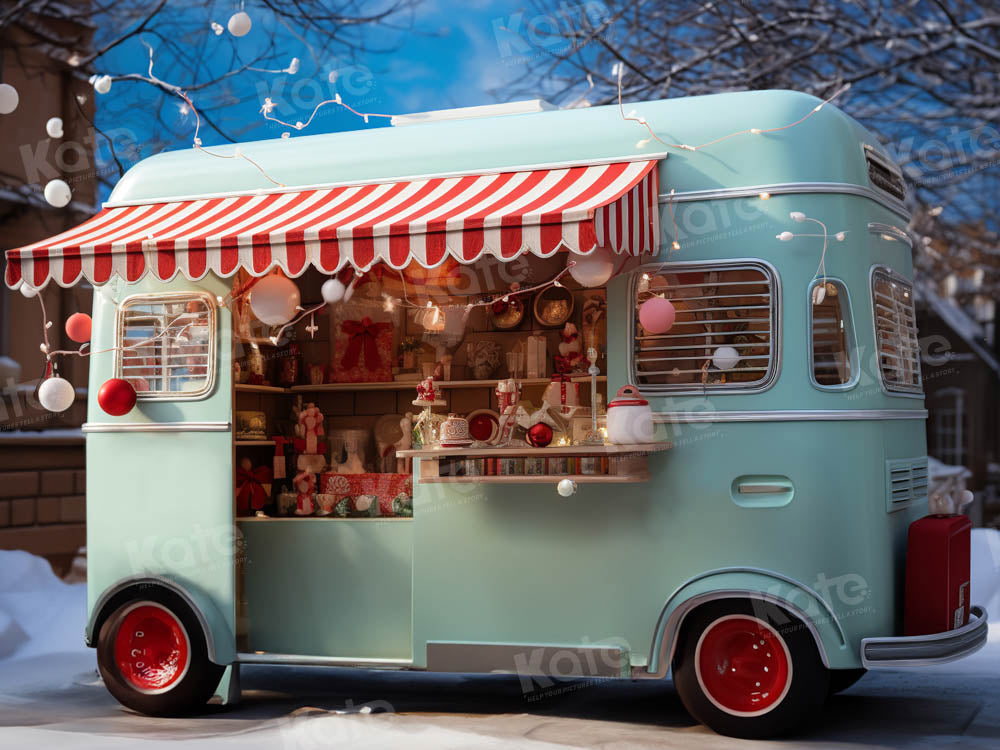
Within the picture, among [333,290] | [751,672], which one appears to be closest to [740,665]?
[751,672]

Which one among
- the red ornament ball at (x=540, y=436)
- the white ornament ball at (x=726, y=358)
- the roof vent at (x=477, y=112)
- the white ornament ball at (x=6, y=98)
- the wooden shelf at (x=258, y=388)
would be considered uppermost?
the roof vent at (x=477, y=112)

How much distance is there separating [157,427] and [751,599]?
365cm

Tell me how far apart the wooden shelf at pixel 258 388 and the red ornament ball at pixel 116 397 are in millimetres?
647

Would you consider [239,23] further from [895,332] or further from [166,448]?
[895,332]

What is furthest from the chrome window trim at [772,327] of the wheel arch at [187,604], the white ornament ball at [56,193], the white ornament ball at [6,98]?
the white ornament ball at [6,98]

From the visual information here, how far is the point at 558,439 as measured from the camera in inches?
253

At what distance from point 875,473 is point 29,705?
5.34m

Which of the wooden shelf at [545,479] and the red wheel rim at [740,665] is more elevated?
the wooden shelf at [545,479]

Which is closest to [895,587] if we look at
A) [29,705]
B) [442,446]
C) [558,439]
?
[558,439]

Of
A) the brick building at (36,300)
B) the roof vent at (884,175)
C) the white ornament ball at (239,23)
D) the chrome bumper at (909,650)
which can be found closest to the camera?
the chrome bumper at (909,650)

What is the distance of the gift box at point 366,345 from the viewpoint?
779 centimetres

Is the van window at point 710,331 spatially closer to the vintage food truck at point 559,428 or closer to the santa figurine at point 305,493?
the vintage food truck at point 559,428

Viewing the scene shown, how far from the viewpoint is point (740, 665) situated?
581cm

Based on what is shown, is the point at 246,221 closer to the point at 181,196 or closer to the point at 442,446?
the point at 181,196
